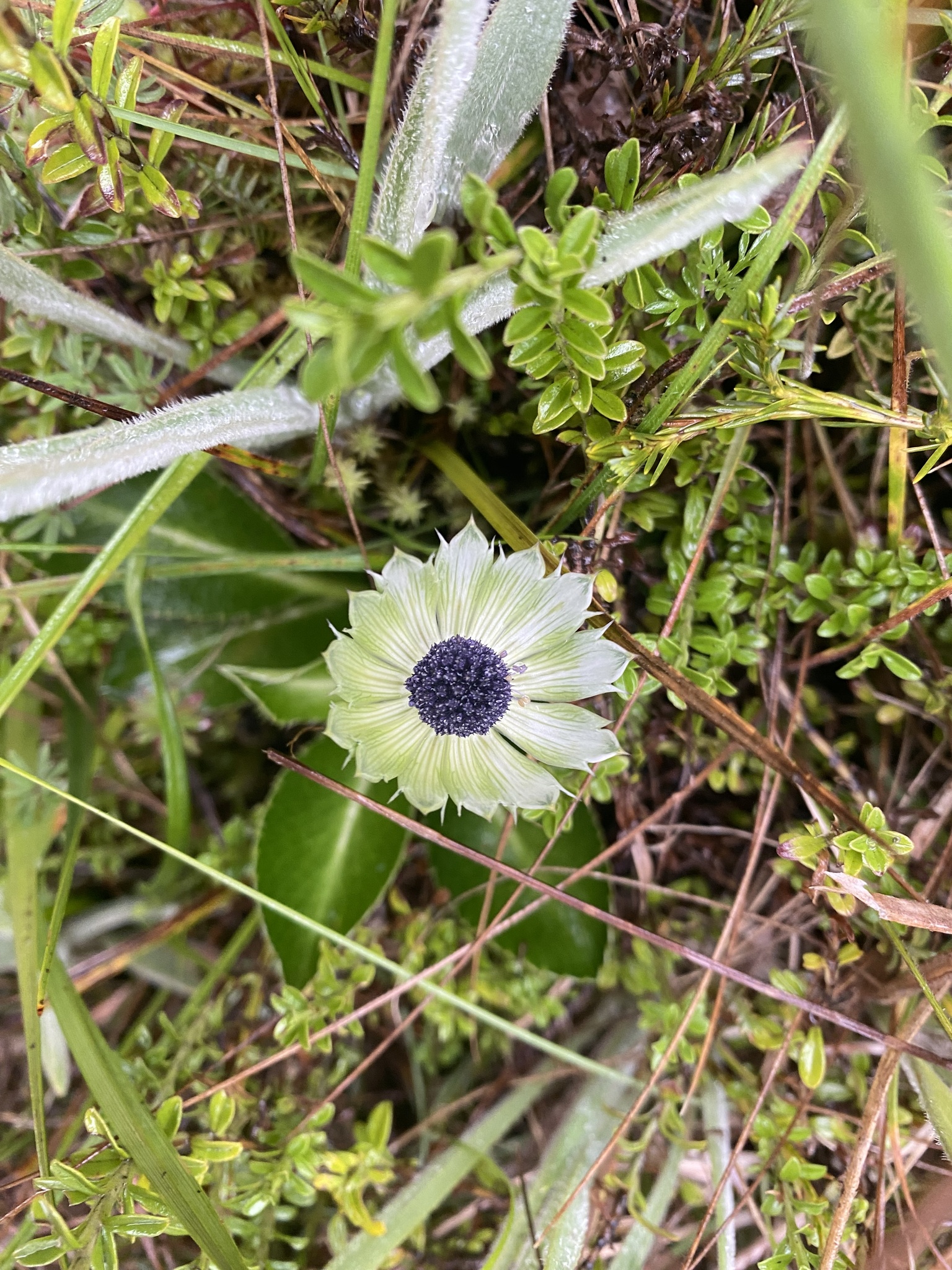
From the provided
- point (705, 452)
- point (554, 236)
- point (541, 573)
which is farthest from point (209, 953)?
point (554, 236)

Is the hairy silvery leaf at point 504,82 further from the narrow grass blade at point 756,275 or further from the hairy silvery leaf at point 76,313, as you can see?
the hairy silvery leaf at point 76,313

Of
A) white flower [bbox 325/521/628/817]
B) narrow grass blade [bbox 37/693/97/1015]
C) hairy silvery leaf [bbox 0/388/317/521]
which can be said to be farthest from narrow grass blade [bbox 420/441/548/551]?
narrow grass blade [bbox 37/693/97/1015]

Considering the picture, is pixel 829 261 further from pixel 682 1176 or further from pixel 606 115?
pixel 682 1176

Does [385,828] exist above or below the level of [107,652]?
below

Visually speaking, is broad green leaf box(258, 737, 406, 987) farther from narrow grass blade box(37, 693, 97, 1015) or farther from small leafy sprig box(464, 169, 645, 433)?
small leafy sprig box(464, 169, 645, 433)

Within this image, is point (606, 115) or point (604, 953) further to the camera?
point (604, 953)

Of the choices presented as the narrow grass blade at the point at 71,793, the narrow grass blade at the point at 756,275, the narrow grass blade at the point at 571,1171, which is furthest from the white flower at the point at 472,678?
the narrow grass blade at the point at 571,1171
